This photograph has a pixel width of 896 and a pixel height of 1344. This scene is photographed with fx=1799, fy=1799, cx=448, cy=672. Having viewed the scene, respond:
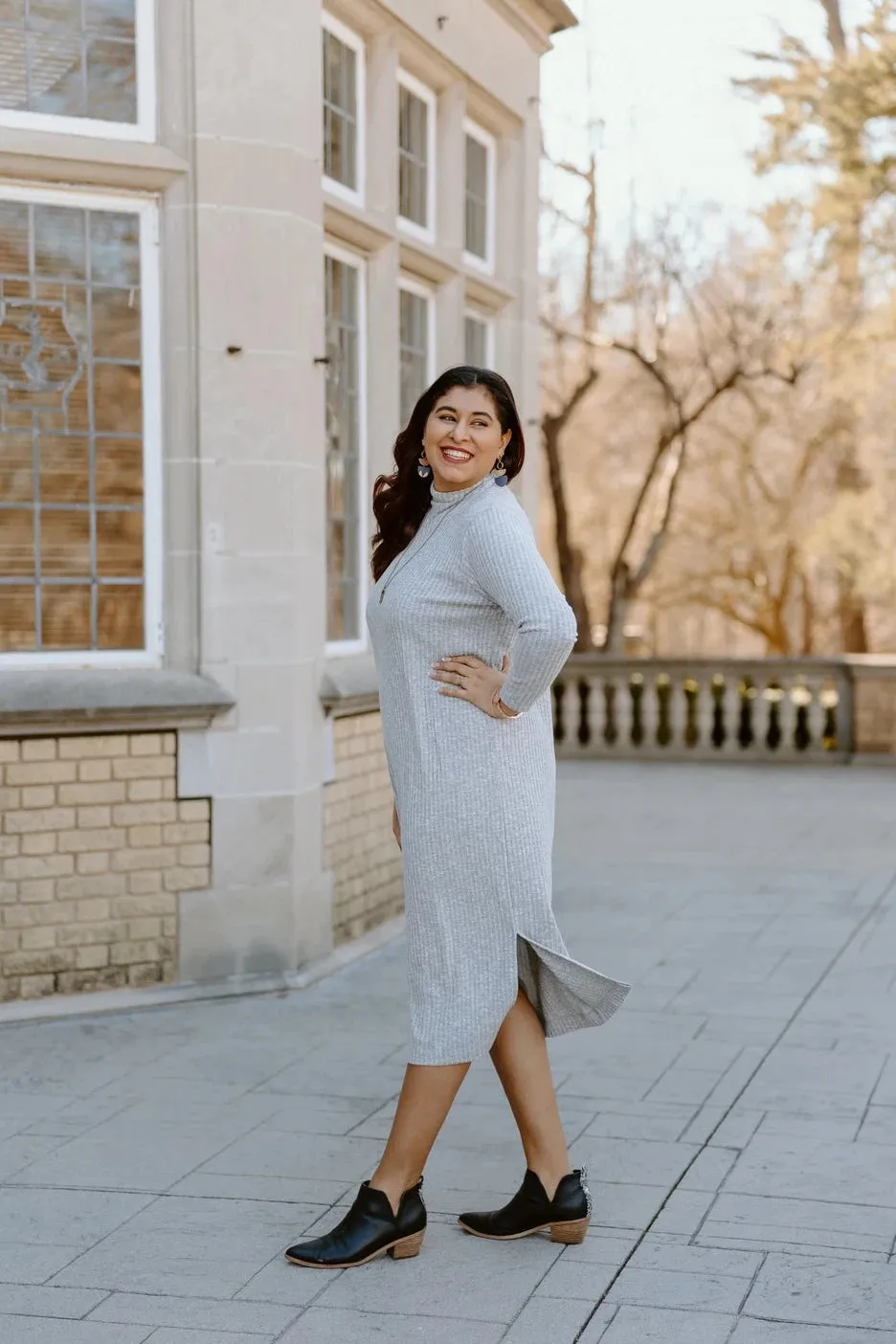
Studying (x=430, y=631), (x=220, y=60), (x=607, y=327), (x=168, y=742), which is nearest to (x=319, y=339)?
(x=220, y=60)

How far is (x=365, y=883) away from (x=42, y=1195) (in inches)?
144

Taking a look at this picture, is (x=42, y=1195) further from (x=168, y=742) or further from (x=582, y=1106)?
(x=168, y=742)

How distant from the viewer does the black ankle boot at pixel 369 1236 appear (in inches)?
155

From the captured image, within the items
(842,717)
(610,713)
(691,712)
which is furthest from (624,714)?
(842,717)

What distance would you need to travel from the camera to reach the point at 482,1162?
4738 mm

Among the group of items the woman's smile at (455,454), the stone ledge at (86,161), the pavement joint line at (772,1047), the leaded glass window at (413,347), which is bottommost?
the pavement joint line at (772,1047)

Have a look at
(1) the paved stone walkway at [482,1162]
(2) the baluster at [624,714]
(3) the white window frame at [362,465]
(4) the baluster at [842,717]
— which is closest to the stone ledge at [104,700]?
(1) the paved stone walkway at [482,1162]

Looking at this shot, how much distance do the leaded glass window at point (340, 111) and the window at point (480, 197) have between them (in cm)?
175

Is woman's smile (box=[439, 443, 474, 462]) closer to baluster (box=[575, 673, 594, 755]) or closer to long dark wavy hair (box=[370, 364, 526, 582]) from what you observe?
long dark wavy hair (box=[370, 364, 526, 582])

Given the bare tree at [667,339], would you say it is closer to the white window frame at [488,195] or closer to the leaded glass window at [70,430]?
the white window frame at [488,195]

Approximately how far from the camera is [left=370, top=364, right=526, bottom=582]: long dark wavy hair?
4.09 meters

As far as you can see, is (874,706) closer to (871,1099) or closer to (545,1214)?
(871,1099)

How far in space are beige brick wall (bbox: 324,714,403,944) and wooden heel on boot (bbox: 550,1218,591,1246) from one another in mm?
3450

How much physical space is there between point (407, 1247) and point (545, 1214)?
0.33 metres
